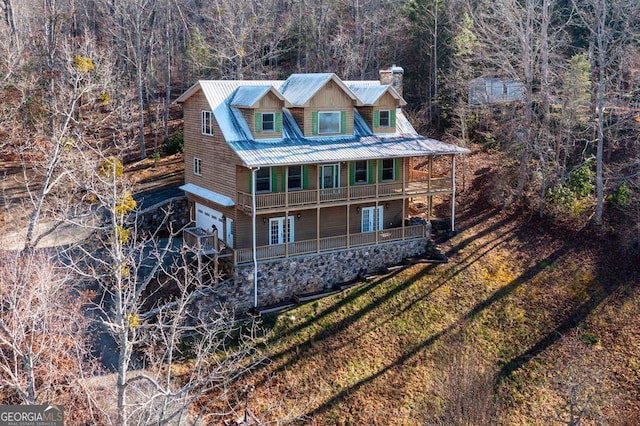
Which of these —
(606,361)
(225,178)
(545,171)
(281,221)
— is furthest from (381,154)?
(606,361)

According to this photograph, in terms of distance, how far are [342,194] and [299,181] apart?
1.97 m

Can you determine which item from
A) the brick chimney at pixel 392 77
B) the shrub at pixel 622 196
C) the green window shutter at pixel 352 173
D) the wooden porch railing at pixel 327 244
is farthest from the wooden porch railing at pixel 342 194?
the shrub at pixel 622 196

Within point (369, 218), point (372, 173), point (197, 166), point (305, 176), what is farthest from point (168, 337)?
point (372, 173)

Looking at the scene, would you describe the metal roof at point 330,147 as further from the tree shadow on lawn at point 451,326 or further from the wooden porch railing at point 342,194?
the tree shadow on lawn at point 451,326

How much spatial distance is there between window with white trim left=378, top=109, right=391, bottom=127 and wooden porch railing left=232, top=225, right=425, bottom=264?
5102 mm

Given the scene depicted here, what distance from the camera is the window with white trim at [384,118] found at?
91.1 ft

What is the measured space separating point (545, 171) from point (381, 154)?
1011cm

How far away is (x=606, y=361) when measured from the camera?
72.2ft

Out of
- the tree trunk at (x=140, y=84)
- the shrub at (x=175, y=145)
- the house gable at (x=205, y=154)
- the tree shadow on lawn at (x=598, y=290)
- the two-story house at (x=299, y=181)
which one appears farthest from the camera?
the shrub at (x=175, y=145)

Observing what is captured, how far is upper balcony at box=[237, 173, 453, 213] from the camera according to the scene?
2348cm

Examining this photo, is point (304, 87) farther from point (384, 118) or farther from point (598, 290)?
point (598, 290)

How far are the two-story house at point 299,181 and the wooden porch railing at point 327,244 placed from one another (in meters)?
0.04

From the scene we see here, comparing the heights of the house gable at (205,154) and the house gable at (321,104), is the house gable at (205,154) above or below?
below

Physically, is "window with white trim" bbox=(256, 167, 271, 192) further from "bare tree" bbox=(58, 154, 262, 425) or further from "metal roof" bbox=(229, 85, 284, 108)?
"bare tree" bbox=(58, 154, 262, 425)
